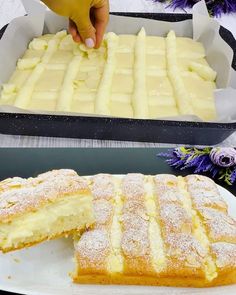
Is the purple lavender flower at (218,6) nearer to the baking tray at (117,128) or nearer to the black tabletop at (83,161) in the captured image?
the baking tray at (117,128)

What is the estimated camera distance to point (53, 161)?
1.22 m

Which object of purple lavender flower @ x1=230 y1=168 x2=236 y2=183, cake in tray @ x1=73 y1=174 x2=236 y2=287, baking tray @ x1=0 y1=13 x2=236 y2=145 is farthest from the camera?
baking tray @ x1=0 y1=13 x2=236 y2=145

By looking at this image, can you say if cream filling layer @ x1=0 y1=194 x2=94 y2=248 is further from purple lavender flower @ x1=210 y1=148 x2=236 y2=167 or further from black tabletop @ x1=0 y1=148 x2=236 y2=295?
purple lavender flower @ x1=210 y1=148 x2=236 y2=167

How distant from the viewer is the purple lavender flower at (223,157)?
1171 mm

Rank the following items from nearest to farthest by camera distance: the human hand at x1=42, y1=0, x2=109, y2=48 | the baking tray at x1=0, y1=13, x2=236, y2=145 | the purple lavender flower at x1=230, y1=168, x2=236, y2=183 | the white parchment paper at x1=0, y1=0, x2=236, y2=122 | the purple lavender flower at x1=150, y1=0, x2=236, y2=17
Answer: the purple lavender flower at x1=230, y1=168, x2=236, y2=183
the baking tray at x1=0, y1=13, x2=236, y2=145
the human hand at x1=42, y1=0, x2=109, y2=48
the white parchment paper at x1=0, y1=0, x2=236, y2=122
the purple lavender flower at x1=150, y1=0, x2=236, y2=17

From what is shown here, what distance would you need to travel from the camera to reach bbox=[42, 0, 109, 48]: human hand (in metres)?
1.42

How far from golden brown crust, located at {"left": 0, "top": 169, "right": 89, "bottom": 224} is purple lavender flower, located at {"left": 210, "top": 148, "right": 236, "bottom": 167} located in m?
0.40

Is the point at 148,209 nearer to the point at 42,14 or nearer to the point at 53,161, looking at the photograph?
the point at 53,161

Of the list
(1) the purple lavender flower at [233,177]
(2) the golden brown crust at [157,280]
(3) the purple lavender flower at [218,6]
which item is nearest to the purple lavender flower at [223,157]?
(1) the purple lavender flower at [233,177]

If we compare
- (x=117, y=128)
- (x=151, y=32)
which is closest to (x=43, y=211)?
(x=117, y=128)

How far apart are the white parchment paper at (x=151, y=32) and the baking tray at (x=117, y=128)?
17cm

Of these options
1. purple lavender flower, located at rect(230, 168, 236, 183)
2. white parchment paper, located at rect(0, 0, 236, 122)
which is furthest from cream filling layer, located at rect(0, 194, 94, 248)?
white parchment paper, located at rect(0, 0, 236, 122)

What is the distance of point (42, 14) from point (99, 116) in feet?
2.33

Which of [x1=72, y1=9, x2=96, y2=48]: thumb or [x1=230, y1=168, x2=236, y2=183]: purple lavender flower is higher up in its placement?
[x1=72, y1=9, x2=96, y2=48]: thumb
